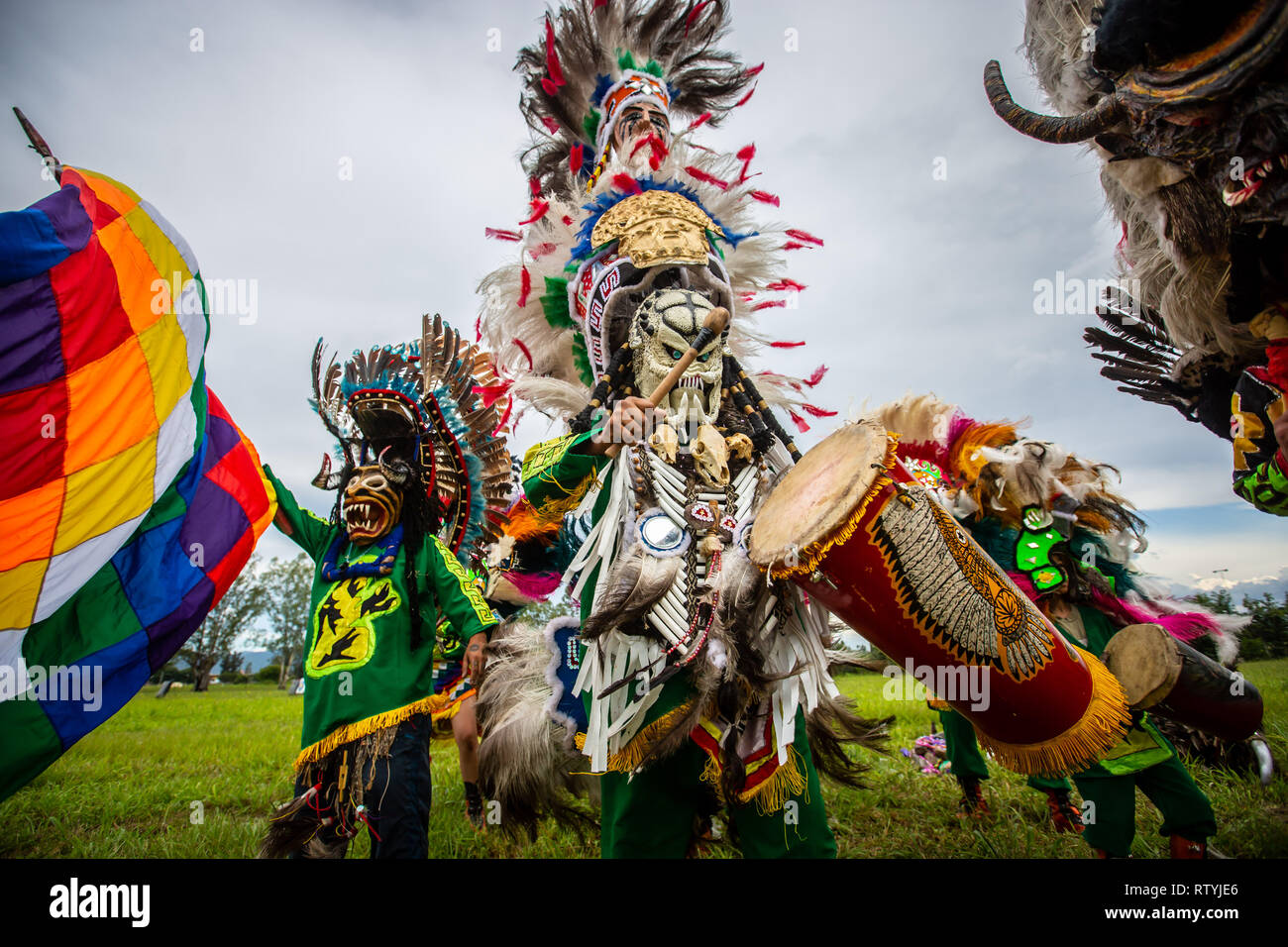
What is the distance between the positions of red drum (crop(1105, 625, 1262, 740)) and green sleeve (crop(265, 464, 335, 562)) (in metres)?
3.50

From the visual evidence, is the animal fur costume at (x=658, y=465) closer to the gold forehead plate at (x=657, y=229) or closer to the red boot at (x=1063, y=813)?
the gold forehead plate at (x=657, y=229)

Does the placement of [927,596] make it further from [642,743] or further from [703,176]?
[703,176]

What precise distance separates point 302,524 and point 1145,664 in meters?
3.73

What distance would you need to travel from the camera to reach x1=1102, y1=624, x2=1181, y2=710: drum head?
94.3 inches

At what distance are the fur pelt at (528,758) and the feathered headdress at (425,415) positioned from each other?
79 centimetres

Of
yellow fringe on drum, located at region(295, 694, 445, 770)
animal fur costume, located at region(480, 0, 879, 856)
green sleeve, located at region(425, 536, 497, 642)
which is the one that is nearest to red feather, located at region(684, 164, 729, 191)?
animal fur costume, located at region(480, 0, 879, 856)

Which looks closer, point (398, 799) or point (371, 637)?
point (398, 799)

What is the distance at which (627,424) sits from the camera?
85.4 inches

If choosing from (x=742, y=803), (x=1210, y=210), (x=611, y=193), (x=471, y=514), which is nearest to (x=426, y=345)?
(x=471, y=514)

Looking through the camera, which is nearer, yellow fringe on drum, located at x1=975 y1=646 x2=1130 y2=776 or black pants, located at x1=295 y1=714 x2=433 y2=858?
yellow fringe on drum, located at x1=975 y1=646 x2=1130 y2=776

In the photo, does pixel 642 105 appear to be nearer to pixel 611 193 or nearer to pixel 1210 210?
pixel 611 193

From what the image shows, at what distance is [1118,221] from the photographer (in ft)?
9.37

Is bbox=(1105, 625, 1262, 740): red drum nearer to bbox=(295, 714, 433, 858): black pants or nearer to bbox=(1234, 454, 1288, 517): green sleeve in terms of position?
bbox=(1234, 454, 1288, 517): green sleeve
